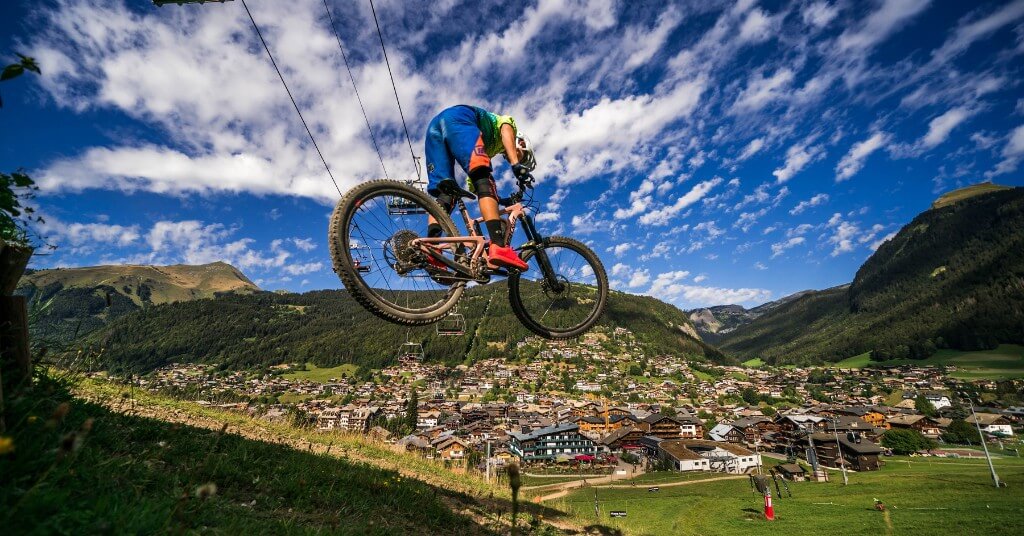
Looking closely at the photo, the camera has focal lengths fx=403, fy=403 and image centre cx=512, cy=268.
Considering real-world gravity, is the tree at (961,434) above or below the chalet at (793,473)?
above

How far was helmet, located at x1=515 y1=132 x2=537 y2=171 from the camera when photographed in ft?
22.1

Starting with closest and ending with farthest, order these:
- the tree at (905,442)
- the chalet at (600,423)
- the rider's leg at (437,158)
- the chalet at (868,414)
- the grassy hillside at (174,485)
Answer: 1. the grassy hillside at (174,485)
2. the rider's leg at (437,158)
3. the tree at (905,442)
4. the chalet at (868,414)
5. the chalet at (600,423)

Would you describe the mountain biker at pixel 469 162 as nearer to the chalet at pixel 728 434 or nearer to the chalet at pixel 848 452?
the chalet at pixel 848 452

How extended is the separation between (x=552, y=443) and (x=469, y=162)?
84.8m

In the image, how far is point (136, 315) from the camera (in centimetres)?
18238

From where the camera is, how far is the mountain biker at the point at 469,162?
237 inches

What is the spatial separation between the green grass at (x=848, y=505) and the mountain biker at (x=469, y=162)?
84.9ft

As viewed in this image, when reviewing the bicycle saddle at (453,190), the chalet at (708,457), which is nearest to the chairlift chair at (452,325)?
the bicycle saddle at (453,190)

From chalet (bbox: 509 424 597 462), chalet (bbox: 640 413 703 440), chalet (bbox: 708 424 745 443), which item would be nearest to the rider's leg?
chalet (bbox: 509 424 597 462)

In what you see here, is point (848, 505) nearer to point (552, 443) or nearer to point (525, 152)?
point (552, 443)

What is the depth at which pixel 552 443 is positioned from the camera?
8169 centimetres

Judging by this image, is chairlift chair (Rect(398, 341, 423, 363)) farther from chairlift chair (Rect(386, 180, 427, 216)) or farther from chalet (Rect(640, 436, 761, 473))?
chalet (Rect(640, 436, 761, 473))

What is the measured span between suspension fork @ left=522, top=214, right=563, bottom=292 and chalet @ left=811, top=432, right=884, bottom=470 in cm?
7242

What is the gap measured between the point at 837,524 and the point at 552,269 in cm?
4275
